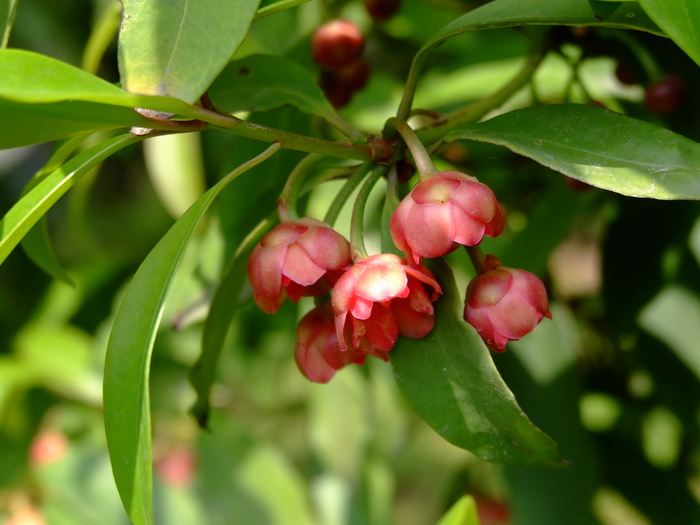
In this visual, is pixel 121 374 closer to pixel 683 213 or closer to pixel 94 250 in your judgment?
pixel 683 213

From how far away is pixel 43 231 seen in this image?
2.54 ft

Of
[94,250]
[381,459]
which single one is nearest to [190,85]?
[381,459]

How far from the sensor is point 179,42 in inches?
22.3

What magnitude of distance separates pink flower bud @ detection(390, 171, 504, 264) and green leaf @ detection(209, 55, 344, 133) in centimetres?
21

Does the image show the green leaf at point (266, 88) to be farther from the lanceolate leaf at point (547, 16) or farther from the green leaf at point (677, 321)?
the green leaf at point (677, 321)

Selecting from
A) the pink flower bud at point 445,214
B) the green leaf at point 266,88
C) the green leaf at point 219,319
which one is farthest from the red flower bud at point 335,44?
the pink flower bud at point 445,214

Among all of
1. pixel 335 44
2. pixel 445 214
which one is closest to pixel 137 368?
pixel 445 214

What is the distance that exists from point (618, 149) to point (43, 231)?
1.76 feet

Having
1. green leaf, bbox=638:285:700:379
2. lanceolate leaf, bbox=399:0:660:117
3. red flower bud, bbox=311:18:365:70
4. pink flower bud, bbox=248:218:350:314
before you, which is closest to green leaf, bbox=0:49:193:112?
pink flower bud, bbox=248:218:350:314

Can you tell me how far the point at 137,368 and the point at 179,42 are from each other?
0.79 ft

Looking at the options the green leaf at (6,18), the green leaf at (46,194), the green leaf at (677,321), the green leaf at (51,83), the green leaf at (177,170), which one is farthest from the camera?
the green leaf at (177,170)

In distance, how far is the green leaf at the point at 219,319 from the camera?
0.74 meters

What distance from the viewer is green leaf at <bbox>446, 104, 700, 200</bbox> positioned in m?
0.56

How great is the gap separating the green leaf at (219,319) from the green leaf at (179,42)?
0.22 m
